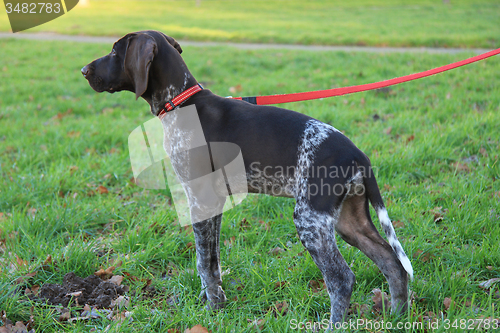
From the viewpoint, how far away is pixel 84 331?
2.57 meters

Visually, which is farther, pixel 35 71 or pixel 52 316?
pixel 35 71

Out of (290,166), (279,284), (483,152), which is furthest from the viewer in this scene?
(483,152)

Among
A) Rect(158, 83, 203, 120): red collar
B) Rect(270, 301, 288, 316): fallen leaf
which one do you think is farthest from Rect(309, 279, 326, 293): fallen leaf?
Rect(158, 83, 203, 120): red collar

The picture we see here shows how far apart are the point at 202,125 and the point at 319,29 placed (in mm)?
15287

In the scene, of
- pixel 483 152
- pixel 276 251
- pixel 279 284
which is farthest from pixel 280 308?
pixel 483 152

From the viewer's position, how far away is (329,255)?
2490 mm

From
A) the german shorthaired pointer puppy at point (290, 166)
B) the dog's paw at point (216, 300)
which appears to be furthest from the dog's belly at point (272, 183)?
the dog's paw at point (216, 300)

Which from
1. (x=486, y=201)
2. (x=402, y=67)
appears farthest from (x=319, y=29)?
(x=486, y=201)

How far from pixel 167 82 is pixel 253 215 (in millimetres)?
1706

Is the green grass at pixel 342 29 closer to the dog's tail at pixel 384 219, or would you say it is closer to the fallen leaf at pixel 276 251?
the fallen leaf at pixel 276 251

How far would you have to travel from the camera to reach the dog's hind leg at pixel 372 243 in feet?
8.55

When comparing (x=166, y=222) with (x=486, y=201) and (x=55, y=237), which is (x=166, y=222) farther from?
(x=486, y=201)

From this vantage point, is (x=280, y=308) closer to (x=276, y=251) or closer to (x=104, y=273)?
(x=276, y=251)

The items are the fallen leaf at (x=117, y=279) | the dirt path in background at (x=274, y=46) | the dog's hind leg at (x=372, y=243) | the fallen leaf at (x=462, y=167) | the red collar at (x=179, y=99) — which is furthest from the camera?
the dirt path in background at (x=274, y=46)
